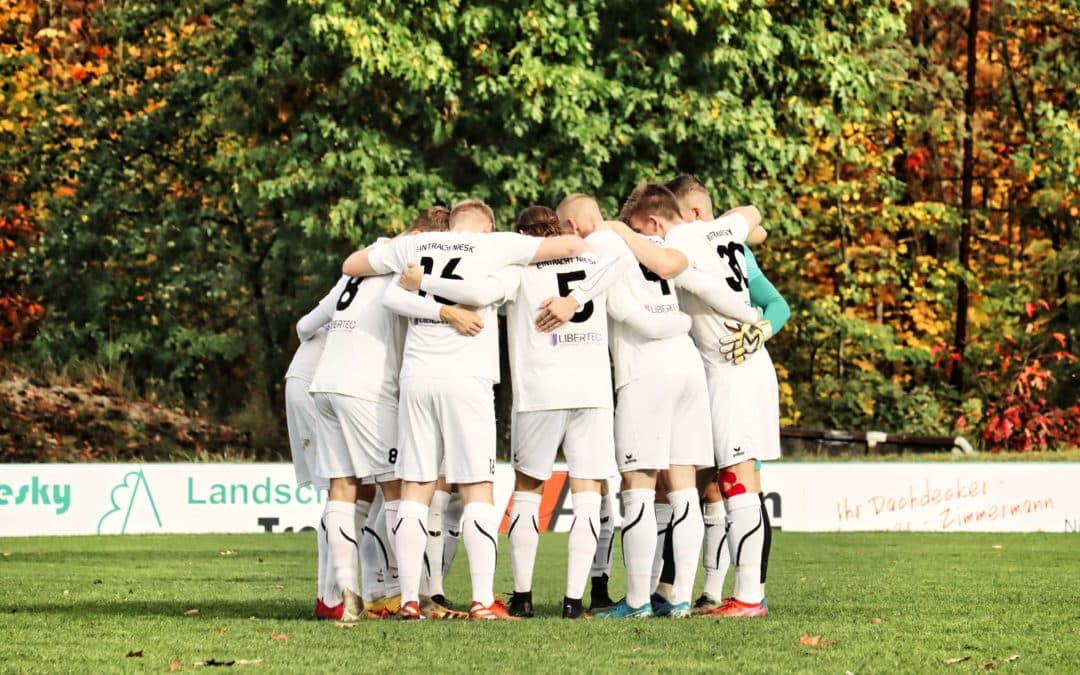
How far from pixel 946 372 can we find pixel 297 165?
1684 cm

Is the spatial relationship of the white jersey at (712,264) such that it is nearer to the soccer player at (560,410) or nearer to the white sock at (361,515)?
the soccer player at (560,410)

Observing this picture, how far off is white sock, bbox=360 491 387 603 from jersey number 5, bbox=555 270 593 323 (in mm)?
1599

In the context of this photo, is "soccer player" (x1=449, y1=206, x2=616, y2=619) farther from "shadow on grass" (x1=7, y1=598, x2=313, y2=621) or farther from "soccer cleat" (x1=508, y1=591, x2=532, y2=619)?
"shadow on grass" (x1=7, y1=598, x2=313, y2=621)

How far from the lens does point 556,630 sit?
321 inches

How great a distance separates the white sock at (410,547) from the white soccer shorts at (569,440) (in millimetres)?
571

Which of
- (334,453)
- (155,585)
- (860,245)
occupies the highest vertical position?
(860,245)

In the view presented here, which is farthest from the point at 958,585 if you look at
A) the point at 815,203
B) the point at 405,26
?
the point at 815,203

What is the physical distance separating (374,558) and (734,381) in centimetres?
213

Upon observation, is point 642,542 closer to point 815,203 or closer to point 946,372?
point 815,203

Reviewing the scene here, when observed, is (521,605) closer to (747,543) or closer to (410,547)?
(410,547)

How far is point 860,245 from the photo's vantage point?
3622 centimetres

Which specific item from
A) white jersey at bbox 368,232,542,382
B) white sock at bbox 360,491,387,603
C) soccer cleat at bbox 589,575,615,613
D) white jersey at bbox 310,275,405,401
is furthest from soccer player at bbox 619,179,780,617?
white sock at bbox 360,491,387,603

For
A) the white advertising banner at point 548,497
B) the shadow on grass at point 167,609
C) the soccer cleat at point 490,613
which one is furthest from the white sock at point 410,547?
the white advertising banner at point 548,497

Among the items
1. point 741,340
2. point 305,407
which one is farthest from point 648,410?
point 305,407
